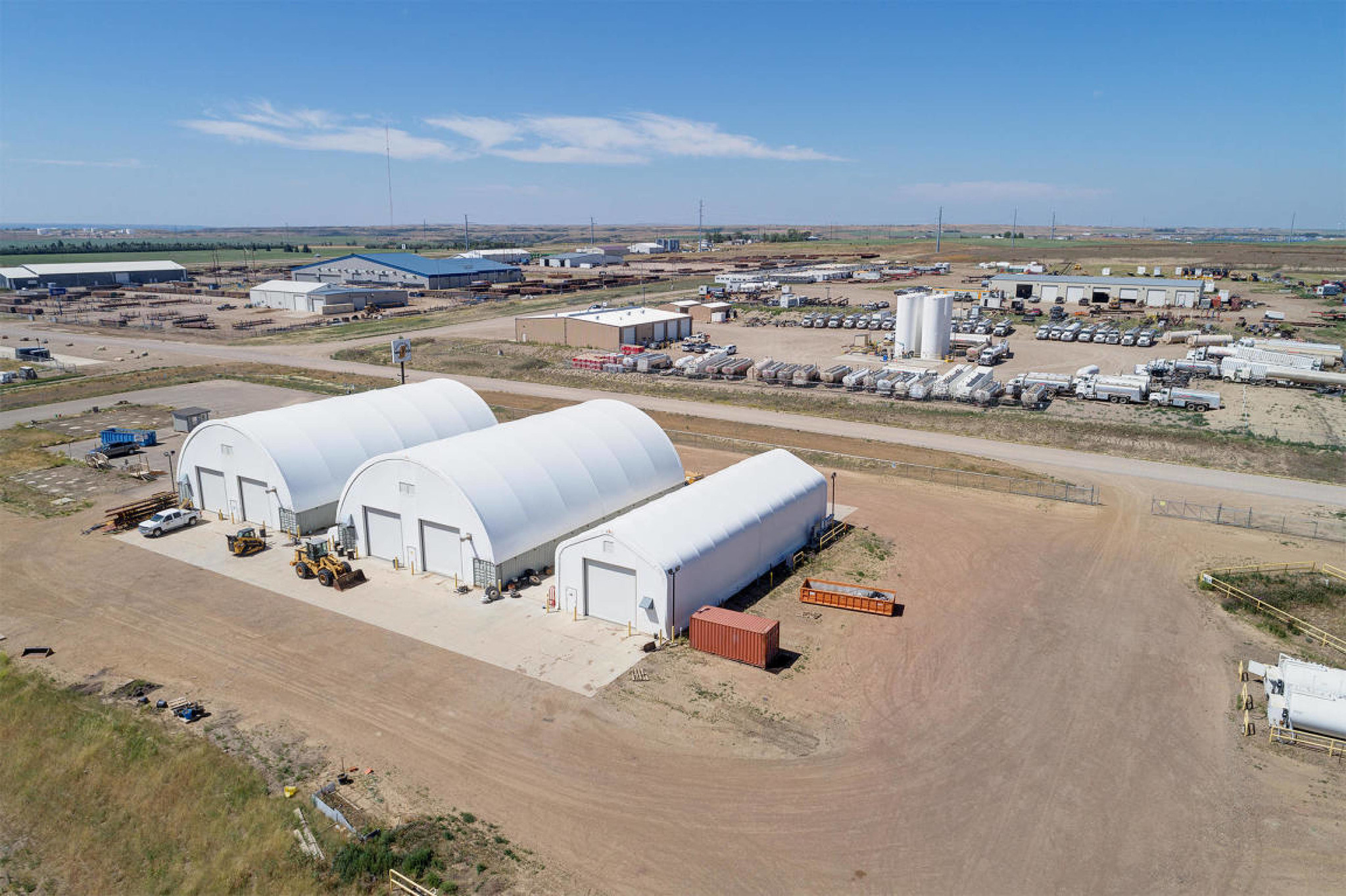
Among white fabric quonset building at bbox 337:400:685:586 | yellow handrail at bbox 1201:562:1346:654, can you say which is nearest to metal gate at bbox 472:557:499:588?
white fabric quonset building at bbox 337:400:685:586

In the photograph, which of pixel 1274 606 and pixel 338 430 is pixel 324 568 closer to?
pixel 338 430

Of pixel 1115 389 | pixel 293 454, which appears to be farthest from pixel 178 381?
pixel 1115 389

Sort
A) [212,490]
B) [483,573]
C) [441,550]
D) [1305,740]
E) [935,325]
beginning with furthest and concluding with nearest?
[935,325], [212,490], [441,550], [483,573], [1305,740]

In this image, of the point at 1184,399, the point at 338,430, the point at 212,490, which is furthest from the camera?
the point at 1184,399

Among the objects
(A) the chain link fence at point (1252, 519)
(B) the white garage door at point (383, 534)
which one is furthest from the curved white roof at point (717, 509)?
(A) the chain link fence at point (1252, 519)

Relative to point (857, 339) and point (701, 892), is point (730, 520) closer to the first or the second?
point (701, 892)

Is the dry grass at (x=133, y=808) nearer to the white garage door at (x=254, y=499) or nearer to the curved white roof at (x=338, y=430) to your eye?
the white garage door at (x=254, y=499)
